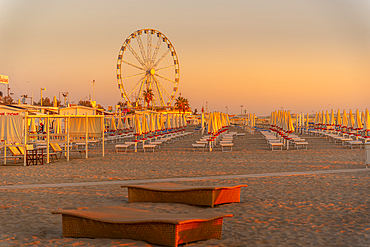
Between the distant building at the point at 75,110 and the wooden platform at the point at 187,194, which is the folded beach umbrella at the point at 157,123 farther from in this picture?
the wooden platform at the point at 187,194

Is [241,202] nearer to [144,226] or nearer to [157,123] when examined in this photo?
[144,226]

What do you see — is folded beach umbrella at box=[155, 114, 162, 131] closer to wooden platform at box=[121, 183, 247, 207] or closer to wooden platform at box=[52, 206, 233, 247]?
wooden platform at box=[121, 183, 247, 207]

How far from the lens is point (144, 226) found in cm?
445

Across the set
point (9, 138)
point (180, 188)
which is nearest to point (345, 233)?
point (180, 188)

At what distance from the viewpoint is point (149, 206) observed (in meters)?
6.66

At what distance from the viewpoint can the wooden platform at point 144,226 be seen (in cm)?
437

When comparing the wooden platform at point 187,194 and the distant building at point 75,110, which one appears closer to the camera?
the wooden platform at point 187,194

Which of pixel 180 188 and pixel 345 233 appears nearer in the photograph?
pixel 345 233

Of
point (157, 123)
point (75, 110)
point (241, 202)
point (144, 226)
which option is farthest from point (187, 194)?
point (75, 110)

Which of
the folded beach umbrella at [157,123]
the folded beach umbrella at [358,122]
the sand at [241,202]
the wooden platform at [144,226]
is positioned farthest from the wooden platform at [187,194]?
the folded beach umbrella at [157,123]

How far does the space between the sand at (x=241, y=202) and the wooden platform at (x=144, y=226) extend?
0.10 metres

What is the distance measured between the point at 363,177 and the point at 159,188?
209 inches

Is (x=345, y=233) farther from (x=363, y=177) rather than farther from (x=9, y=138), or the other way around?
(x=9, y=138)

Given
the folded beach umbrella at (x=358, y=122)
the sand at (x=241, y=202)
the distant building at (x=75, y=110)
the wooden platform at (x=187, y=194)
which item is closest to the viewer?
the sand at (x=241, y=202)
